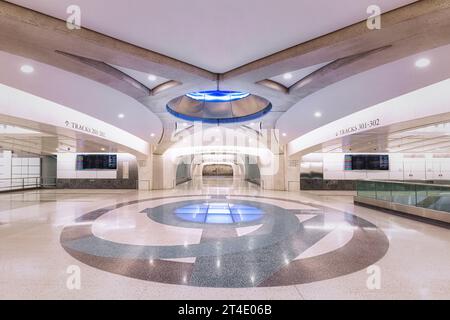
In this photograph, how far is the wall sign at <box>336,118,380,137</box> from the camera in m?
8.64

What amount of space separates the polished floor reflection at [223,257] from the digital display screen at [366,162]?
14.1m

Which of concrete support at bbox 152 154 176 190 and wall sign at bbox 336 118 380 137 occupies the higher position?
wall sign at bbox 336 118 380 137

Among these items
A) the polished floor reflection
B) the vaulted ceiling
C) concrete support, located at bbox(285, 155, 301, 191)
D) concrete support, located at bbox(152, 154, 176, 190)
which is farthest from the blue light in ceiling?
concrete support, located at bbox(152, 154, 176, 190)

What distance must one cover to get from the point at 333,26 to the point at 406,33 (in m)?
1.12

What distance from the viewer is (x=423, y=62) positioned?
4672 mm

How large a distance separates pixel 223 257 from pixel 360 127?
849cm

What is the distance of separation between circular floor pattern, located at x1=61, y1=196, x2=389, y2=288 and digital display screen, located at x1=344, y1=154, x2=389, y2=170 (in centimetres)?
1497

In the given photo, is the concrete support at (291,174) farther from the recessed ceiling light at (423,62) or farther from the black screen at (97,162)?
the black screen at (97,162)

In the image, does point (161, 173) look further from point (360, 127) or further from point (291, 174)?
point (360, 127)

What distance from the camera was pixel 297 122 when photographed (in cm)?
1121

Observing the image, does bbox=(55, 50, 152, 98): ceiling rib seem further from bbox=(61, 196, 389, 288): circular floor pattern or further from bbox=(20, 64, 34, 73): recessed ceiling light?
bbox=(61, 196, 389, 288): circular floor pattern

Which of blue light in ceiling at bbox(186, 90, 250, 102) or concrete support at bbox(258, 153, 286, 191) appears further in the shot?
concrete support at bbox(258, 153, 286, 191)

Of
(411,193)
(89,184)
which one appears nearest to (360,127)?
(411,193)

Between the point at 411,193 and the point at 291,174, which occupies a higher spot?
the point at 291,174
